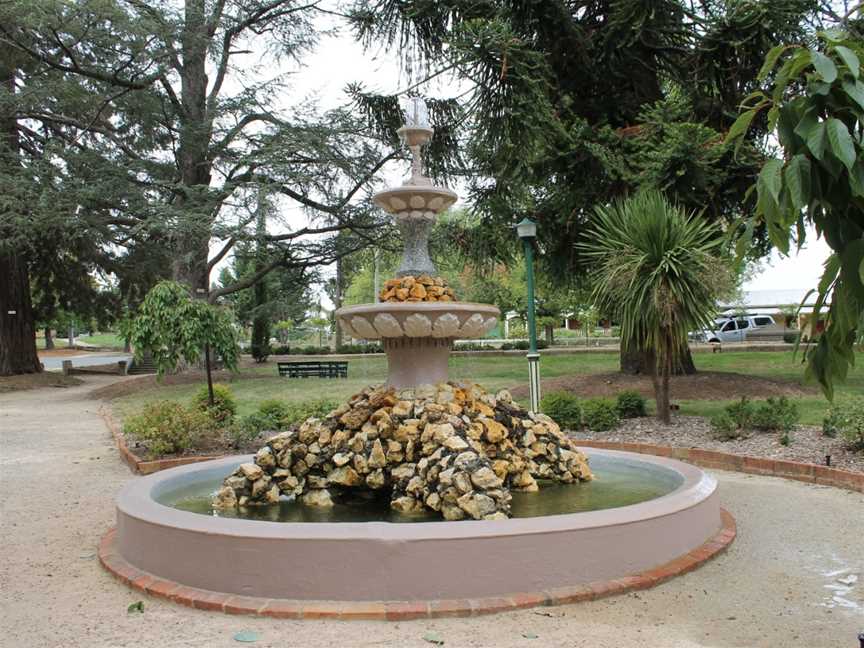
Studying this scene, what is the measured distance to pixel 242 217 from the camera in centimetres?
2181

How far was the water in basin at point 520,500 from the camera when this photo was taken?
5.84 metres

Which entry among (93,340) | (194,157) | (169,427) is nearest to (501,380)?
(194,157)

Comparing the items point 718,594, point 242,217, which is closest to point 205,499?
point 718,594

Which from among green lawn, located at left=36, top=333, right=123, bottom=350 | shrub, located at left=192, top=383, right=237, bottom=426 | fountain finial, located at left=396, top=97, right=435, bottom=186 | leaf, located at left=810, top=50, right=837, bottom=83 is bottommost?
shrub, located at left=192, top=383, right=237, bottom=426

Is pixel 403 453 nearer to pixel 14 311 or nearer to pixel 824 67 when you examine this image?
pixel 824 67

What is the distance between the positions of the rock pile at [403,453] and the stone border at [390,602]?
1272 mm

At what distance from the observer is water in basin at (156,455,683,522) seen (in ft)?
19.2

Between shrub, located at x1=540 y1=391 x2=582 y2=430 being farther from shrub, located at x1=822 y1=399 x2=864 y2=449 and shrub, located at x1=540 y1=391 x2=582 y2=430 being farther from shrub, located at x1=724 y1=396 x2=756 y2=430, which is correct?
shrub, located at x1=822 y1=399 x2=864 y2=449

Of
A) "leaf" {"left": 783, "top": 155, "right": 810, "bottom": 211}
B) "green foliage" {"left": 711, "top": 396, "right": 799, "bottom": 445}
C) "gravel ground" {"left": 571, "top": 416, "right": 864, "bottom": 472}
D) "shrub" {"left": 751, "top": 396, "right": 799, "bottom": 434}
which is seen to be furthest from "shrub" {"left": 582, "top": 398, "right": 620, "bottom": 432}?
"leaf" {"left": 783, "top": 155, "right": 810, "bottom": 211}

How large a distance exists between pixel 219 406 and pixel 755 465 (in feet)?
26.5

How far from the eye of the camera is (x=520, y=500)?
6230 mm

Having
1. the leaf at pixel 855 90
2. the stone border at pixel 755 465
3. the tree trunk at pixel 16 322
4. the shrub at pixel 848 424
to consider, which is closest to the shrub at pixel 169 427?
the stone border at pixel 755 465

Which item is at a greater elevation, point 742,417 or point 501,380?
point 742,417

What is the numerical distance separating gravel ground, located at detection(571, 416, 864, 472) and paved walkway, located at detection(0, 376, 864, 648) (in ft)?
5.12
